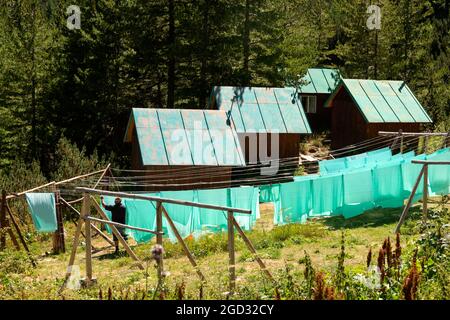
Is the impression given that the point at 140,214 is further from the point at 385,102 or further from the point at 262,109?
the point at 385,102

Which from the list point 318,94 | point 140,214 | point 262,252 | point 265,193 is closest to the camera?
point 262,252

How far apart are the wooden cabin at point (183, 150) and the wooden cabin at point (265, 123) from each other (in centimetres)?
225

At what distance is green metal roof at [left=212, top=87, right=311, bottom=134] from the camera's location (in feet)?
75.1

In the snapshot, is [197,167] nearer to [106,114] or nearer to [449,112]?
[106,114]

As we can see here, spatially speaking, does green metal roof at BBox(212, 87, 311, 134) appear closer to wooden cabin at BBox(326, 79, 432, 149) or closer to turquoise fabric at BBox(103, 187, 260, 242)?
wooden cabin at BBox(326, 79, 432, 149)

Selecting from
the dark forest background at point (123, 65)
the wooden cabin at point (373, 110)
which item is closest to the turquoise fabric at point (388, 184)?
the wooden cabin at point (373, 110)

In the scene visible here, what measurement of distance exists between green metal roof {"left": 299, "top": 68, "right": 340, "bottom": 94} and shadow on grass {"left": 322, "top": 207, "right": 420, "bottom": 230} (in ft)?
58.2

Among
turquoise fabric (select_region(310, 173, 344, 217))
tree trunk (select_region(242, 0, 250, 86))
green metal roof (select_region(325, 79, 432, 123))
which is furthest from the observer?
tree trunk (select_region(242, 0, 250, 86))

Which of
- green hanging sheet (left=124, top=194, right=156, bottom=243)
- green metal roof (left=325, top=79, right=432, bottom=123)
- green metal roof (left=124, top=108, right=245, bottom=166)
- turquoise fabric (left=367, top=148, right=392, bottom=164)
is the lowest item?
green hanging sheet (left=124, top=194, right=156, bottom=243)

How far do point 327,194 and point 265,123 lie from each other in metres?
8.02

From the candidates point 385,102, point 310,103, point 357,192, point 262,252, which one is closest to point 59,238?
point 262,252

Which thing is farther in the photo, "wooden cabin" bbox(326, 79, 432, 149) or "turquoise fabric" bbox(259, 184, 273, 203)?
"wooden cabin" bbox(326, 79, 432, 149)

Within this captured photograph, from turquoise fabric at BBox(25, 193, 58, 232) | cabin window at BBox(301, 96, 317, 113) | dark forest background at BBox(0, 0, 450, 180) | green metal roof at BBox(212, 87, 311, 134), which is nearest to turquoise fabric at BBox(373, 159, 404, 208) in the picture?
green metal roof at BBox(212, 87, 311, 134)

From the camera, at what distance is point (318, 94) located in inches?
1323
